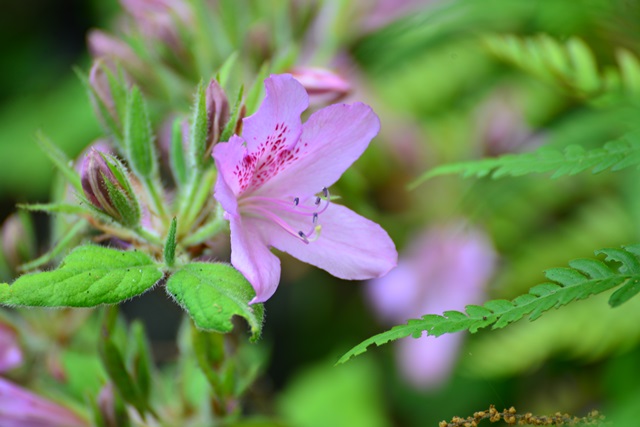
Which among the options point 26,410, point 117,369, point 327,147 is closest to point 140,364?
point 117,369

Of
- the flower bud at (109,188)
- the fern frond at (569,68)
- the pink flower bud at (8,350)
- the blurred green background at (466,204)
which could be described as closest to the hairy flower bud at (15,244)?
the pink flower bud at (8,350)

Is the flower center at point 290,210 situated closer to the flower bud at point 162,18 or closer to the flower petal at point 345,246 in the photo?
the flower petal at point 345,246

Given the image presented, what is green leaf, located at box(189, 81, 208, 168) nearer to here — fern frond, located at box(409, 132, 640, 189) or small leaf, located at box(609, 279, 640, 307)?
fern frond, located at box(409, 132, 640, 189)

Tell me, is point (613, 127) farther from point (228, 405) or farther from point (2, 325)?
point (2, 325)

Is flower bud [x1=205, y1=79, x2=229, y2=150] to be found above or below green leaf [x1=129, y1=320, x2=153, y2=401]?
above

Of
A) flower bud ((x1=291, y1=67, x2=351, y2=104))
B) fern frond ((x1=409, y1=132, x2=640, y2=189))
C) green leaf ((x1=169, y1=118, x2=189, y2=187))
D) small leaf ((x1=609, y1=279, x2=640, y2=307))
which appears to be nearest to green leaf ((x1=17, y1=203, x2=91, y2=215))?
green leaf ((x1=169, y1=118, x2=189, y2=187))

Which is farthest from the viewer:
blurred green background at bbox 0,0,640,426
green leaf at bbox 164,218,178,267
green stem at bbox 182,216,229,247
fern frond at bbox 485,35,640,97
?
blurred green background at bbox 0,0,640,426

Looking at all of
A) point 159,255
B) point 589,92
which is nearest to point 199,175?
point 159,255

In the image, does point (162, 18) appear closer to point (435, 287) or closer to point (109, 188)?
point (109, 188)
